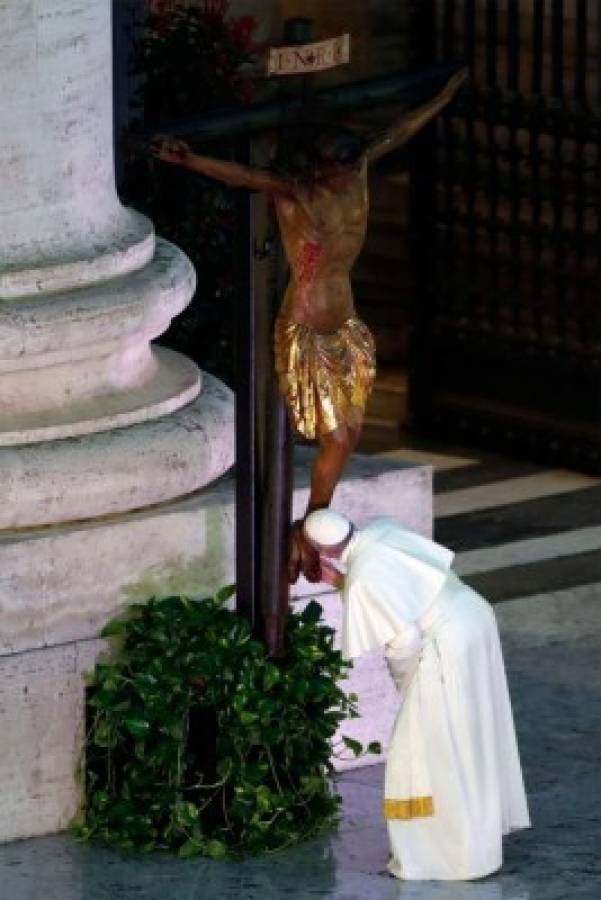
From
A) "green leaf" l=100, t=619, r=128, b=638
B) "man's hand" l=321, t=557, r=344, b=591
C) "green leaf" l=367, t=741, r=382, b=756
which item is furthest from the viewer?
"green leaf" l=367, t=741, r=382, b=756

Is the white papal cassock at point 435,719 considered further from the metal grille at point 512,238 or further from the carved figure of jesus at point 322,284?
the metal grille at point 512,238

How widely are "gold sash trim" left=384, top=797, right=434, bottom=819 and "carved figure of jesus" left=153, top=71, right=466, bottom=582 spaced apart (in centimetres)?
66

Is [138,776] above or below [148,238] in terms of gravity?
below

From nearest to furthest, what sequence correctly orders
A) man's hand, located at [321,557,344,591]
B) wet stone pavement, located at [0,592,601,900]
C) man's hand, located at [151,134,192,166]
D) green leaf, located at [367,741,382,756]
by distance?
man's hand, located at [151,134,192,166]
wet stone pavement, located at [0,592,601,900]
man's hand, located at [321,557,344,591]
green leaf, located at [367,741,382,756]

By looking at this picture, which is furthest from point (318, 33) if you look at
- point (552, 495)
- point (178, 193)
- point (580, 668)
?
point (580, 668)

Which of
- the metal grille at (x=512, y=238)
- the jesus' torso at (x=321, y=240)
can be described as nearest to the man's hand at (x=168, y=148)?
the jesus' torso at (x=321, y=240)

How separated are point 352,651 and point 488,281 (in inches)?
263

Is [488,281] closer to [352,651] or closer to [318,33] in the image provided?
[318,33]

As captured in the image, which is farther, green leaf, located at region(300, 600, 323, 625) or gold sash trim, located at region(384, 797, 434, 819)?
green leaf, located at region(300, 600, 323, 625)

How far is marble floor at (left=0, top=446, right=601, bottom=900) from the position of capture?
34.1 ft

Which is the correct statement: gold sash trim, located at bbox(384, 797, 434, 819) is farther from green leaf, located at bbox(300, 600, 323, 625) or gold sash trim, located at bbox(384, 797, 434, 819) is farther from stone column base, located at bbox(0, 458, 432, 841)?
stone column base, located at bbox(0, 458, 432, 841)

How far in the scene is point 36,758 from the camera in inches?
421

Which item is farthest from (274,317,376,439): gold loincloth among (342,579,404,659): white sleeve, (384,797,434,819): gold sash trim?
(384,797,434,819): gold sash trim

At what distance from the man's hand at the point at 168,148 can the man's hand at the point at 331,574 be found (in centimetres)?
117
